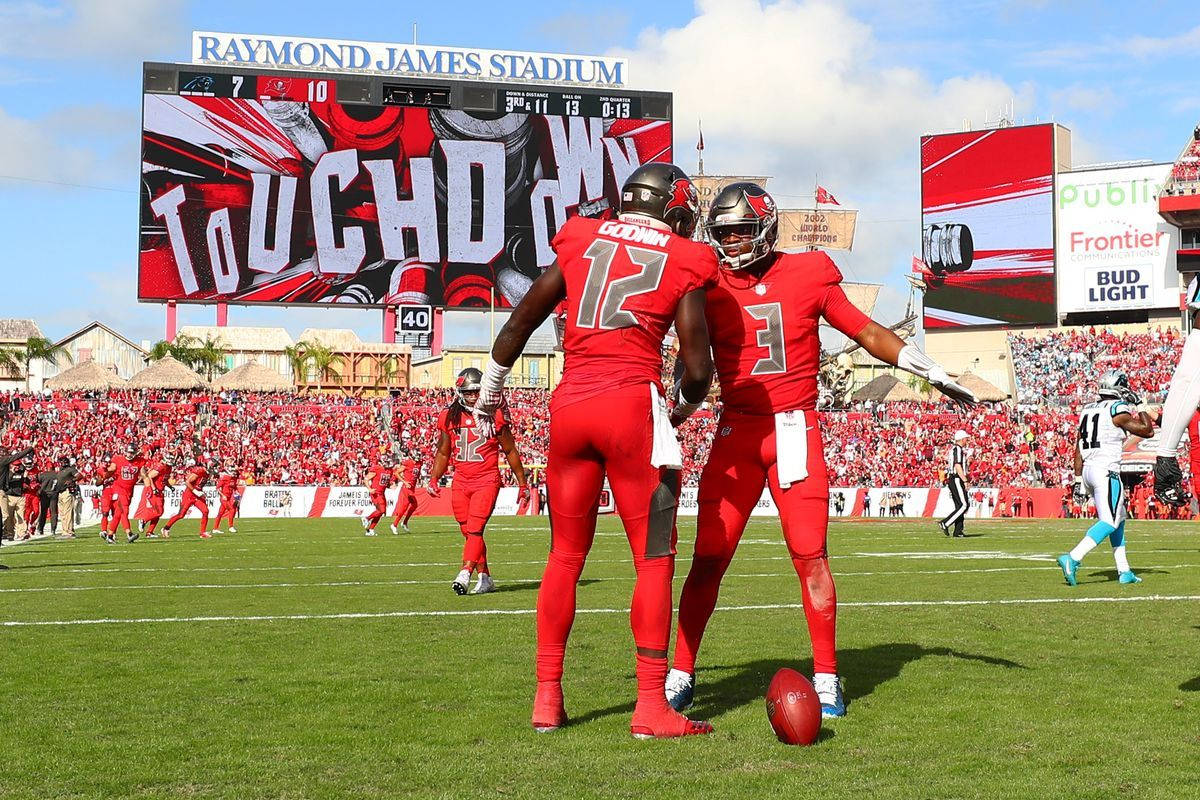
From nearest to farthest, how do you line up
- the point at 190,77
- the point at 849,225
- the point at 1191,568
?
1. the point at 1191,568
2. the point at 190,77
3. the point at 849,225

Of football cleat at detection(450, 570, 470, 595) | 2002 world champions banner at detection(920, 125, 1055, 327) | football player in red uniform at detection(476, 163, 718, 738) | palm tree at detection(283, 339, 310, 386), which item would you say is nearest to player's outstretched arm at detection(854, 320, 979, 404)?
football player in red uniform at detection(476, 163, 718, 738)

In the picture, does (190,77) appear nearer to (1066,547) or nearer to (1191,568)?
(1066,547)

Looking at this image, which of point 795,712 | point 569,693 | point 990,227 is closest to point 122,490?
point 569,693

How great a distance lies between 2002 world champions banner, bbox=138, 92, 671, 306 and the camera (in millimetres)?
55469

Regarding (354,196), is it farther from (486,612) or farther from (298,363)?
(486,612)

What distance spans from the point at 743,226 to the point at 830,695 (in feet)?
7.82

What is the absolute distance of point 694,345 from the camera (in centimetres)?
612

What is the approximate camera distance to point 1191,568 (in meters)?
15.5

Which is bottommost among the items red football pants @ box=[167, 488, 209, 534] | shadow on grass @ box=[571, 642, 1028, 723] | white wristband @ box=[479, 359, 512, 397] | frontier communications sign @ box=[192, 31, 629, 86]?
red football pants @ box=[167, 488, 209, 534]

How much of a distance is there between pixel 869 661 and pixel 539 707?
2707 mm

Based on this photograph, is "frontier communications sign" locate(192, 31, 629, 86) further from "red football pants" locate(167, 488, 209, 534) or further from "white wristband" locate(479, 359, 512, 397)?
"white wristband" locate(479, 359, 512, 397)

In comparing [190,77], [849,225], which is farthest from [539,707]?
[849,225]

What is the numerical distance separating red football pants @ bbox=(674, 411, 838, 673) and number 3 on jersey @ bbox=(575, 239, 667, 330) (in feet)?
3.69

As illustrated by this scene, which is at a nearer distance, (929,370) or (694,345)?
(694,345)
